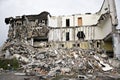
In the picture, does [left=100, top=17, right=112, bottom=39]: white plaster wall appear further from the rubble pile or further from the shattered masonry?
the rubble pile

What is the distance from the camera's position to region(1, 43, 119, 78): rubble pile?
893 inches

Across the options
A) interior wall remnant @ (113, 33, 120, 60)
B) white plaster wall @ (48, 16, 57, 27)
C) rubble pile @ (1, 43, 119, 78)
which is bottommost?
rubble pile @ (1, 43, 119, 78)

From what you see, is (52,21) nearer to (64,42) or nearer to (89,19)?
(64,42)

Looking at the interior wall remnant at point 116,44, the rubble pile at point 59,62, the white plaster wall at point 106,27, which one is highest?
the white plaster wall at point 106,27

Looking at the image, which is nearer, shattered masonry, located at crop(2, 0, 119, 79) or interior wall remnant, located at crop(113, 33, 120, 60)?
shattered masonry, located at crop(2, 0, 119, 79)

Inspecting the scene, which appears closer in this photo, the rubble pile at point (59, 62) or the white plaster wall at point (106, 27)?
the rubble pile at point (59, 62)

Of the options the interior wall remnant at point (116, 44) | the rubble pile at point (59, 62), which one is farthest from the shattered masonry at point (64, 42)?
the interior wall remnant at point (116, 44)

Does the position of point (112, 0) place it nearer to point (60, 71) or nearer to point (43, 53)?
point (43, 53)

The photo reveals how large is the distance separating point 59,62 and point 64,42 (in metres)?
13.8

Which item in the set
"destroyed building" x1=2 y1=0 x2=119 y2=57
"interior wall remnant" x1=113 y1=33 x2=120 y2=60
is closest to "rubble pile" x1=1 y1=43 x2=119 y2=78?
"interior wall remnant" x1=113 y1=33 x2=120 y2=60

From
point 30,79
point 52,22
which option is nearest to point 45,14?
point 52,22

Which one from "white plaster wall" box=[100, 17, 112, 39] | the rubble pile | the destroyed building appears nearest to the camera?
the rubble pile

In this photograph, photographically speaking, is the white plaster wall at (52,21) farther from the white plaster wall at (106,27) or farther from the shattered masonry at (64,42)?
the white plaster wall at (106,27)

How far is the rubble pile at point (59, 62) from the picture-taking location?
22688 mm
